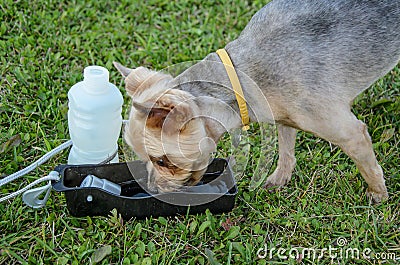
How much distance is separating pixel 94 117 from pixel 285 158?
1539 mm

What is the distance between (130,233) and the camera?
374 cm

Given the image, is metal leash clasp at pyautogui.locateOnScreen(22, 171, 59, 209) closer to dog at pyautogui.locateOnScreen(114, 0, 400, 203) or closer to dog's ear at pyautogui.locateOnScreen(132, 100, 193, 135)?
dog at pyautogui.locateOnScreen(114, 0, 400, 203)

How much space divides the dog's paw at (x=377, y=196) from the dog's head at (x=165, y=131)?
137cm

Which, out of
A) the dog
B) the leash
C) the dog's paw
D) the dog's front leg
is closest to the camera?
the dog

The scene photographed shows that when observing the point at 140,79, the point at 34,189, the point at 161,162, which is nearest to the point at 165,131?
the point at 161,162

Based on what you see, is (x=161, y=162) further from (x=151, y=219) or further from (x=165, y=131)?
(x=151, y=219)

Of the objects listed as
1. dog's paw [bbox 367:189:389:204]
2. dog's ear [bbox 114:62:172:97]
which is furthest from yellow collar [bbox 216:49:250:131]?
dog's paw [bbox 367:189:389:204]

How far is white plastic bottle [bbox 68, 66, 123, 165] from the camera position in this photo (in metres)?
3.86

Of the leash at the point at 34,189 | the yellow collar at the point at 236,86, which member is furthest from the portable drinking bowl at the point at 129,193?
the yellow collar at the point at 236,86

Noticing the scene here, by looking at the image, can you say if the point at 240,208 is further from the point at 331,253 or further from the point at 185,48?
the point at 185,48

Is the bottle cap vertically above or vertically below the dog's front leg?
above

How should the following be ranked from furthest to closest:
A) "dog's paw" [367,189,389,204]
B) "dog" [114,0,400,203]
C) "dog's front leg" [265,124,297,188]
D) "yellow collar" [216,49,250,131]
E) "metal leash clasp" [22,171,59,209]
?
"dog's front leg" [265,124,297,188] → "dog's paw" [367,189,389,204] → "metal leash clasp" [22,171,59,209] → "yellow collar" [216,49,250,131] → "dog" [114,0,400,203]

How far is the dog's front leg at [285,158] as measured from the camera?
14.3 feet

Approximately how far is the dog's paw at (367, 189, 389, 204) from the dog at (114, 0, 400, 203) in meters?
0.23
